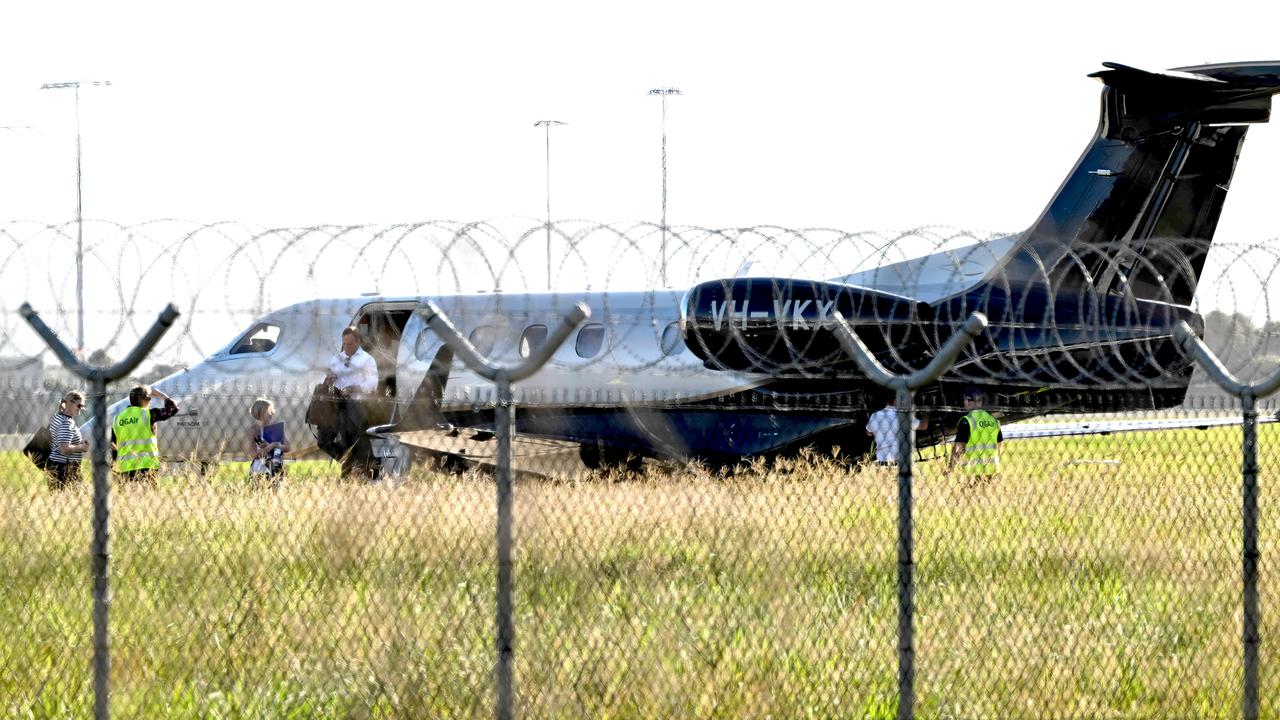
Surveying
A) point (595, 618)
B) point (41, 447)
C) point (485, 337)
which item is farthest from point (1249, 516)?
point (485, 337)

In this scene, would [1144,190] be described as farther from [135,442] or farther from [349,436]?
[135,442]

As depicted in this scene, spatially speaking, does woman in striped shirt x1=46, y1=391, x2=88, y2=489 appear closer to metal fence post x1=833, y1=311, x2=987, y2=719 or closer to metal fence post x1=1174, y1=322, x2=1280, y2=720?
metal fence post x1=833, y1=311, x2=987, y2=719

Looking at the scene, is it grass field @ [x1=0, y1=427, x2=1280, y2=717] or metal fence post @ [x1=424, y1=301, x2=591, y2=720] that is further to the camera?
grass field @ [x1=0, y1=427, x2=1280, y2=717]

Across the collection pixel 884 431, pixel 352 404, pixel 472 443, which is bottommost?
pixel 472 443

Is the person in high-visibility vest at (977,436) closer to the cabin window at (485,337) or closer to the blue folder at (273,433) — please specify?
the cabin window at (485,337)

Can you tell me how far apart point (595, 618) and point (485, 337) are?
38.1 feet

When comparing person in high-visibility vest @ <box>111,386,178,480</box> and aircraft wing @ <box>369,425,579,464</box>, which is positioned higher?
person in high-visibility vest @ <box>111,386,178,480</box>

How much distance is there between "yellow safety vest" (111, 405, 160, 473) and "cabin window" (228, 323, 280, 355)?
5.15 meters

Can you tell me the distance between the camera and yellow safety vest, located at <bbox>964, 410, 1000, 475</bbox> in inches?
625

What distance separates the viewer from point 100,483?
6355 mm

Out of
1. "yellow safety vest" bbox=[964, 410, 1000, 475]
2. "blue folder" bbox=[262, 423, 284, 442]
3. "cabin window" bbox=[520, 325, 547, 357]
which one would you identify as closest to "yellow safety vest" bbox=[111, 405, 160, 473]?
"blue folder" bbox=[262, 423, 284, 442]

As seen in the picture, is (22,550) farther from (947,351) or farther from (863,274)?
(863,274)

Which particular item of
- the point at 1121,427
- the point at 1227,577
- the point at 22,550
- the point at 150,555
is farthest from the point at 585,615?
the point at 1121,427

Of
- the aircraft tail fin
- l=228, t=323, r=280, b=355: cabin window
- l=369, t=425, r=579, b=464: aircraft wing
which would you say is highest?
the aircraft tail fin
